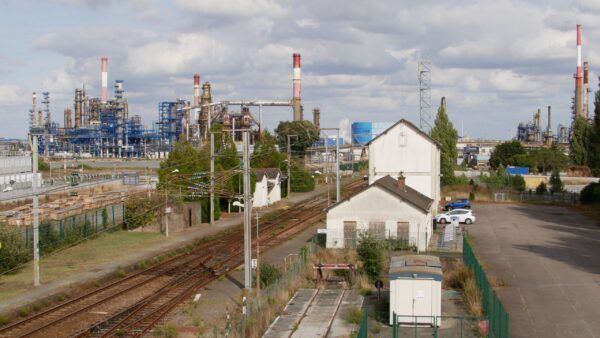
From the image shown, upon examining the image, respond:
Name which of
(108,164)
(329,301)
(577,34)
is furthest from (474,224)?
(108,164)

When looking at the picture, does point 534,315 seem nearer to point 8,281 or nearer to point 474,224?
point 8,281

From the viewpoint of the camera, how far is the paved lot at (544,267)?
21094 millimetres

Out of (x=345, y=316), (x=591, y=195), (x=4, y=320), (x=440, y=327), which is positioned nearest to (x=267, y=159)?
(x=591, y=195)

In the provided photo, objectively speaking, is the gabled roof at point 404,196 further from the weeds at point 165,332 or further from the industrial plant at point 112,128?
the industrial plant at point 112,128

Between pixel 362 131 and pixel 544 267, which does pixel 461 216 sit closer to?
pixel 544 267

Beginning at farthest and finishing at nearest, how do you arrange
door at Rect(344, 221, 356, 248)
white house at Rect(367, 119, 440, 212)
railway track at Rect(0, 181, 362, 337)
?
1. white house at Rect(367, 119, 440, 212)
2. door at Rect(344, 221, 356, 248)
3. railway track at Rect(0, 181, 362, 337)

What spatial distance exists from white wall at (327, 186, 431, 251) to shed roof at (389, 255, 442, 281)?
13.5 m

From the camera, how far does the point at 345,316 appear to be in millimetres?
21984

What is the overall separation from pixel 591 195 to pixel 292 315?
47.8 meters

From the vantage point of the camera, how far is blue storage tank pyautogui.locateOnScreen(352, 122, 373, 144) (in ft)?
540

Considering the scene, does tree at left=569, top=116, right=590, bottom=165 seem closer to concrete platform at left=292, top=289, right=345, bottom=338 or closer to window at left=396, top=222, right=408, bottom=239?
window at left=396, top=222, right=408, bottom=239

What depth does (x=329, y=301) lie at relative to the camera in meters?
24.4

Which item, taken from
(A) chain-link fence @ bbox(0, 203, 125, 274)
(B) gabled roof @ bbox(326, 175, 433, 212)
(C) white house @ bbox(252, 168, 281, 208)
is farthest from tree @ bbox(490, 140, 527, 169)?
(A) chain-link fence @ bbox(0, 203, 125, 274)

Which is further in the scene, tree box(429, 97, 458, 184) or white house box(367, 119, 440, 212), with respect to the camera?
tree box(429, 97, 458, 184)
